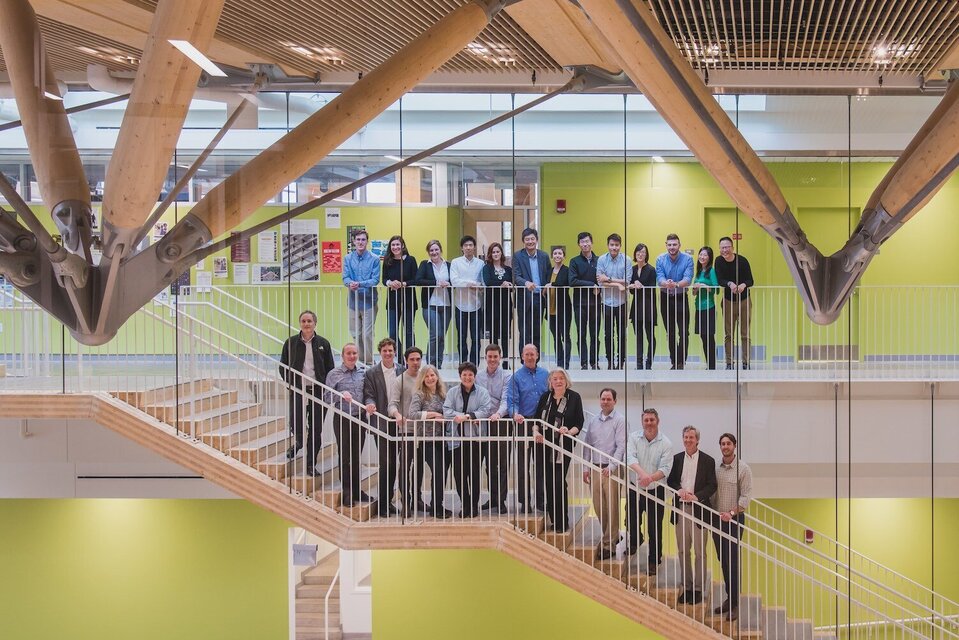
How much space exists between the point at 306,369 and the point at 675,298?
2.64m

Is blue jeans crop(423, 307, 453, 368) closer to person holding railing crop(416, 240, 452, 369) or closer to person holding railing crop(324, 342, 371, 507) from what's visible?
person holding railing crop(416, 240, 452, 369)

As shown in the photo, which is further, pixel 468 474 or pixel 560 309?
pixel 468 474

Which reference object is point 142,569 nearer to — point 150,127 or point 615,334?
point 615,334

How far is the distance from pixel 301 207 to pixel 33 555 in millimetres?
6860

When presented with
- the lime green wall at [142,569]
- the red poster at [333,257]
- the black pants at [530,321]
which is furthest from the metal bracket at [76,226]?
the lime green wall at [142,569]

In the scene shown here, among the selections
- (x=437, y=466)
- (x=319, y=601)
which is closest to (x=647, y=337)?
(x=437, y=466)

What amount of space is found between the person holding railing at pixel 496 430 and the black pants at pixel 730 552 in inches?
67.9

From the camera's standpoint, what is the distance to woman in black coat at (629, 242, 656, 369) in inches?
264

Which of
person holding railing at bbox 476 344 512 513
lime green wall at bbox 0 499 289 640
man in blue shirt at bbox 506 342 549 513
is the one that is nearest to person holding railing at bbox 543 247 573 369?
man in blue shirt at bbox 506 342 549 513

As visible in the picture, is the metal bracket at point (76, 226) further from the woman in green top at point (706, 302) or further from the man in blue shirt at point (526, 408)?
the woman in green top at point (706, 302)

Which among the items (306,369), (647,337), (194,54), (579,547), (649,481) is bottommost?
(579,547)

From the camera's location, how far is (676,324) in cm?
672

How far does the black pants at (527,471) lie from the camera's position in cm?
742

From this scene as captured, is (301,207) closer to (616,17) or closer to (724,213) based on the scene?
(616,17)
